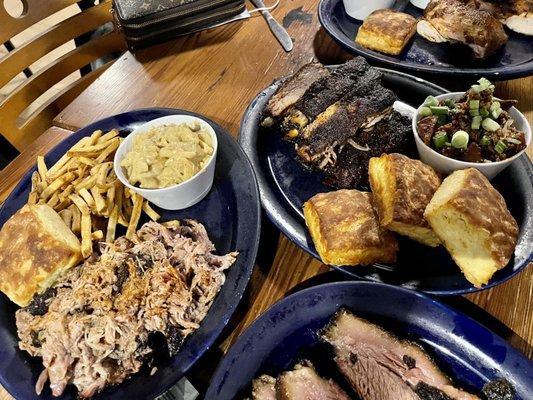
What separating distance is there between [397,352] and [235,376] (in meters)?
0.52

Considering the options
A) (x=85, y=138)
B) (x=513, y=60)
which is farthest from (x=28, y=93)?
(x=513, y=60)

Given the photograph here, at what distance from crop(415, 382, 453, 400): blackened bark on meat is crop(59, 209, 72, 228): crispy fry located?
1.48 m

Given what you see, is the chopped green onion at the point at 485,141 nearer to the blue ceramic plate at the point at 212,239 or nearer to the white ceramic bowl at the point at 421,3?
the blue ceramic plate at the point at 212,239

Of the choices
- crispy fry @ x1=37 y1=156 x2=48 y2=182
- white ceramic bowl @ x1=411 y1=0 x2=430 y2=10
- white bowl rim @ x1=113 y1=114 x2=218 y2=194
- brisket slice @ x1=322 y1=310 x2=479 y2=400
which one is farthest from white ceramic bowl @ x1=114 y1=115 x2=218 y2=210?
white ceramic bowl @ x1=411 y1=0 x2=430 y2=10

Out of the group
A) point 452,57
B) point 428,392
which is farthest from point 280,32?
point 428,392

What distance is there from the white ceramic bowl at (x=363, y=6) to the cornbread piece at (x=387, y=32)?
0.19m

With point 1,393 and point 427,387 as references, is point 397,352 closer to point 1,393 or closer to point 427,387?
point 427,387

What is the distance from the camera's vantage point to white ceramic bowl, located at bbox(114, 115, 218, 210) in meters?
1.71

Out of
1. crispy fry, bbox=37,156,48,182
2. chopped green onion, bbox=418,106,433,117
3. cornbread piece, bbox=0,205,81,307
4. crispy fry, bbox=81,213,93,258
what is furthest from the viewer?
crispy fry, bbox=37,156,48,182

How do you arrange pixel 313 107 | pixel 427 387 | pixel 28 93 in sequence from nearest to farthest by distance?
pixel 427 387
pixel 313 107
pixel 28 93

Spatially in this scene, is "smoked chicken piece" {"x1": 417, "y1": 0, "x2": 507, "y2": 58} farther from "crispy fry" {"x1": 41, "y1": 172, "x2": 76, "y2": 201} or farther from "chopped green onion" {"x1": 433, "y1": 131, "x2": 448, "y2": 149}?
"crispy fry" {"x1": 41, "y1": 172, "x2": 76, "y2": 201}

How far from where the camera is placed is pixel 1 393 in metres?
1.49

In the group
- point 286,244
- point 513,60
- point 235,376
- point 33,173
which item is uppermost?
point 33,173

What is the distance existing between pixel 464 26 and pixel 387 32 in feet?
1.39
